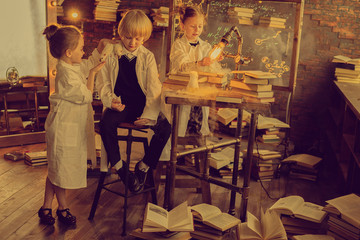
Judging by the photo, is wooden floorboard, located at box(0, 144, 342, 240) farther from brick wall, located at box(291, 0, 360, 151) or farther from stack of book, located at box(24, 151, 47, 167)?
brick wall, located at box(291, 0, 360, 151)

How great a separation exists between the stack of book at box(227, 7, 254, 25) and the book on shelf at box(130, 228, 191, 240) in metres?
2.49

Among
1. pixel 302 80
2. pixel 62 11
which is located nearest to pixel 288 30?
pixel 302 80

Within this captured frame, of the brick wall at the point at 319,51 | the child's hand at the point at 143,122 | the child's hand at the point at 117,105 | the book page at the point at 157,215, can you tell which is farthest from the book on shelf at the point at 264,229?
the brick wall at the point at 319,51

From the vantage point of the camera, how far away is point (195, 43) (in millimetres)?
3650

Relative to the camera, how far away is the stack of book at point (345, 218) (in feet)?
8.46

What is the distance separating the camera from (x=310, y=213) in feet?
9.50

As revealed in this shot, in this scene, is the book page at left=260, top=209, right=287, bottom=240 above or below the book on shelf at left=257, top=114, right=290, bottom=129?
below

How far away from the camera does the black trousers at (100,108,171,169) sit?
2941 millimetres

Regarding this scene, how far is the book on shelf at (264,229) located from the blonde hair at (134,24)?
1406 millimetres

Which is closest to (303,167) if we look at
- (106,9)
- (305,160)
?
(305,160)

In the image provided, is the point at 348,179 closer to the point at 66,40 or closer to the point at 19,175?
the point at 66,40

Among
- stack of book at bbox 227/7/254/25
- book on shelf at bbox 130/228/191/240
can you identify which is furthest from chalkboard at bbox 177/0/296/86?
book on shelf at bbox 130/228/191/240

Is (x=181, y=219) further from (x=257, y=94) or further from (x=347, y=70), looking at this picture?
(x=347, y=70)

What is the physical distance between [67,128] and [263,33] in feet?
8.02
